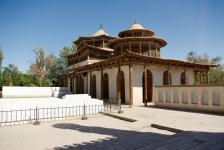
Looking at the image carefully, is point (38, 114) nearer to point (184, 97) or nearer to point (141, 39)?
point (184, 97)

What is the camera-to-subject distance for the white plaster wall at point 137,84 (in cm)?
1349

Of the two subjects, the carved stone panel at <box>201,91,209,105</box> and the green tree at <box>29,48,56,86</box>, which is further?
the green tree at <box>29,48,56,86</box>

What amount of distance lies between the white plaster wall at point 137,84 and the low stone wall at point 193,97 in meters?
1.57

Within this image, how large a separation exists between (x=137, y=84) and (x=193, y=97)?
485cm

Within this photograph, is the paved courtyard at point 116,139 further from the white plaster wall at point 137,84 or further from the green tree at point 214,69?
the green tree at point 214,69

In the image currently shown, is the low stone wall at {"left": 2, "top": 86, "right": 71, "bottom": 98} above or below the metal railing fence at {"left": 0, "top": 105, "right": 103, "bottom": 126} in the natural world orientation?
above

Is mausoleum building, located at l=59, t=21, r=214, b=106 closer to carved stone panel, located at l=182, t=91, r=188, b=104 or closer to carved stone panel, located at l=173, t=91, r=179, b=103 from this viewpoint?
carved stone panel, located at l=173, t=91, r=179, b=103

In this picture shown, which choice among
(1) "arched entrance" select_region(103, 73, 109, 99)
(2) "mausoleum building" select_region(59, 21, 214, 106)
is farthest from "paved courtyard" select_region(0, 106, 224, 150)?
(1) "arched entrance" select_region(103, 73, 109, 99)

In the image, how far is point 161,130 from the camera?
608 centimetres

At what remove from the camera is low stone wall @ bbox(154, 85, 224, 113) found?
8.90m

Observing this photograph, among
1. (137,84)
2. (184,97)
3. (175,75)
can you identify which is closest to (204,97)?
(184,97)

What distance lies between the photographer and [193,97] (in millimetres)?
10102

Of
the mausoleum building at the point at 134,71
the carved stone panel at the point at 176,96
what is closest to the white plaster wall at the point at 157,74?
the mausoleum building at the point at 134,71

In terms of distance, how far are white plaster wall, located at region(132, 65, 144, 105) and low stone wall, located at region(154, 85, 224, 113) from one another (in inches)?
61.9
